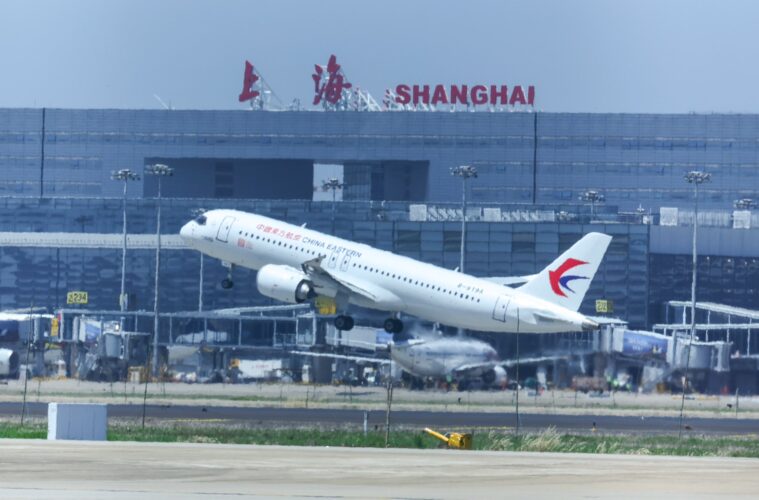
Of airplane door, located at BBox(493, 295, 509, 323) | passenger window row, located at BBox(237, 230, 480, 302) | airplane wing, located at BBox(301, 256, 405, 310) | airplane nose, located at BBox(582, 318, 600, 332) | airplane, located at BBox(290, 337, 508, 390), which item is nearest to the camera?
airplane nose, located at BBox(582, 318, 600, 332)

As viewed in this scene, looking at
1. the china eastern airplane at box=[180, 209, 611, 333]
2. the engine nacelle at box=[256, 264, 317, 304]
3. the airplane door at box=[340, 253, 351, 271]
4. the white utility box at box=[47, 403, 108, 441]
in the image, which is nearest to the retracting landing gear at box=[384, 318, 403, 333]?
the china eastern airplane at box=[180, 209, 611, 333]

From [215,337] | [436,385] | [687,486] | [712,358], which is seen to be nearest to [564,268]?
[436,385]

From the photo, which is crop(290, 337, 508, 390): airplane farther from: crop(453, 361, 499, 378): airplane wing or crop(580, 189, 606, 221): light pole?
crop(580, 189, 606, 221): light pole

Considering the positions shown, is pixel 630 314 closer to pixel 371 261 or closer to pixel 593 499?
pixel 371 261

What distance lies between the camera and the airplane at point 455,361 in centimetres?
10250

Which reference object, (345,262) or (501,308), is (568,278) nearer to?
(501,308)

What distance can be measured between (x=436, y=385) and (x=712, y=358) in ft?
80.5

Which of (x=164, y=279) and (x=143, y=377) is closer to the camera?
(x=143, y=377)

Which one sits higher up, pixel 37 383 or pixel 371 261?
pixel 371 261

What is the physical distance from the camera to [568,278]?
106 m

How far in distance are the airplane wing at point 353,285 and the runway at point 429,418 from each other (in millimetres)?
17316

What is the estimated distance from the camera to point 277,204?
18150 centimetres

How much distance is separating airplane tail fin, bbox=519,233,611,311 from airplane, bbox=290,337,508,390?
189 inches

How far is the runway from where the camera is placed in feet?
277
